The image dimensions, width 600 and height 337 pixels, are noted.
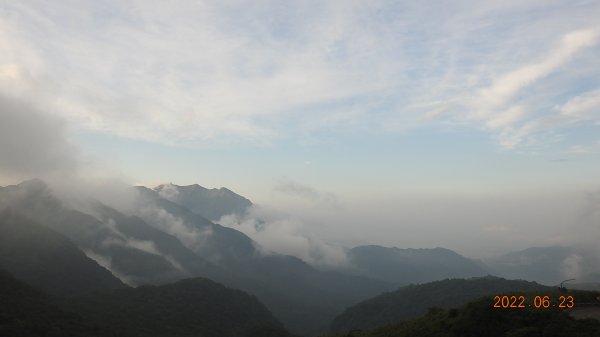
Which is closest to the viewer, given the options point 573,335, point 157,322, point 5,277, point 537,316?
point 573,335

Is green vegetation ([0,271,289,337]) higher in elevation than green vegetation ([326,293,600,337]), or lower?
lower

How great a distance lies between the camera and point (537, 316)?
41562mm

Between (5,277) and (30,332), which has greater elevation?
(5,277)

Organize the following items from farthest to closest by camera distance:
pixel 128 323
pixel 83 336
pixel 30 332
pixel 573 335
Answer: pixel 128 323 → pixel 83 336 → pixel 30 332 → pixel 573 335

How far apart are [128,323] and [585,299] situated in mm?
171473

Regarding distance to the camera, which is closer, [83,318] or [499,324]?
[499,324]

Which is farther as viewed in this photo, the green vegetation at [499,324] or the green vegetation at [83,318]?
the green vegetation at [83,318]

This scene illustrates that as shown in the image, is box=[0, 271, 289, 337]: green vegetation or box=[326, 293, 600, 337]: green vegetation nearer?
box=[326, 293, 600, 337]: green vegetation

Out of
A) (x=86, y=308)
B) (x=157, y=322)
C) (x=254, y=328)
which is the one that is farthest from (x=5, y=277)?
(x=254, y=328)

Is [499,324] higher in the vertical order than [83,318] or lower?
higher

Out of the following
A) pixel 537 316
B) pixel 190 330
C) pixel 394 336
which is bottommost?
pixel 190 330

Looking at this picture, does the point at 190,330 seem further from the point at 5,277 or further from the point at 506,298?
the point at 506,298

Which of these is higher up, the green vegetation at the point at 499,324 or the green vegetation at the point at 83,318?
the green vegetation at the point at 499,324

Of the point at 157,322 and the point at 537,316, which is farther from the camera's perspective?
the point at 157,322
